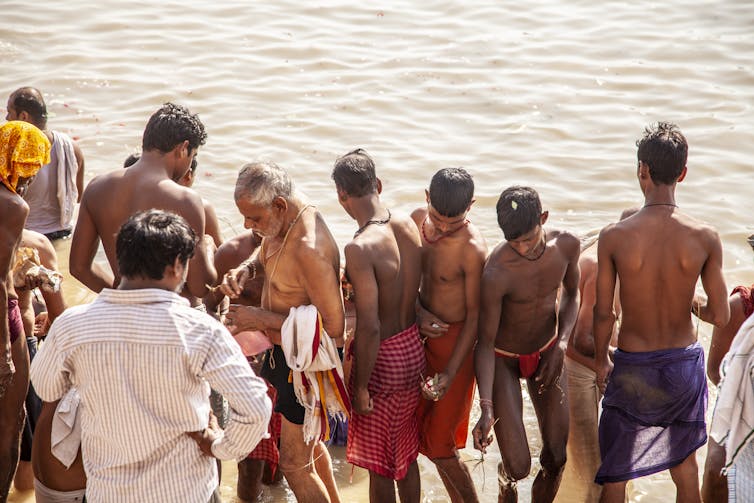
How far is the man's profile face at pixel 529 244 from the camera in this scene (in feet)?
14.9

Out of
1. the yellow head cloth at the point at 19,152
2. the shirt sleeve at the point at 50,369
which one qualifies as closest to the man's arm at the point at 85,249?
the yellow head cloth at the point at 19,152

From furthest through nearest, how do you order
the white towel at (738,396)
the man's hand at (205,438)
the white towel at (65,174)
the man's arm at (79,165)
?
1. the man's arm at (79,165)
2. the white towel at (65,174)
3. the white towel at (738,396)
4. the man's hand at (205,438)

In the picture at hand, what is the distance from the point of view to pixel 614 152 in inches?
396

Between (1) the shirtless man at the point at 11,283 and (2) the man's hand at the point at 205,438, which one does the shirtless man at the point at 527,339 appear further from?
(1) the shirtless man at the point at 11,283

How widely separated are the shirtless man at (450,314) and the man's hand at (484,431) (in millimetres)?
231

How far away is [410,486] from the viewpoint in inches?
188

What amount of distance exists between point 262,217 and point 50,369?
131cm

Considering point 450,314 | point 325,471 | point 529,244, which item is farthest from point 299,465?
point 529,244

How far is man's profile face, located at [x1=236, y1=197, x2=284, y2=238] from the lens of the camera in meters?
4.22

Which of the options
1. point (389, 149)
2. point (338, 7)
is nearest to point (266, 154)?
point (389, 149)

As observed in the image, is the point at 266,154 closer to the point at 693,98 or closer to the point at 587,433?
the point at 693,98

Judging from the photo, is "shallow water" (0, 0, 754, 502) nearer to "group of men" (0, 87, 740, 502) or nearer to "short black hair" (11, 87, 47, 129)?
"short black hair" (11, 87, 47, 129)

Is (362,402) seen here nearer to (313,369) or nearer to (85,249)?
(313,369)

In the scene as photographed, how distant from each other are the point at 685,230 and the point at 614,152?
19.2 ft
